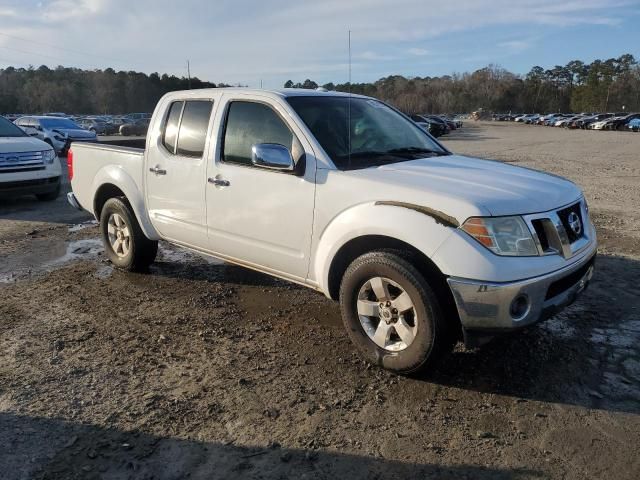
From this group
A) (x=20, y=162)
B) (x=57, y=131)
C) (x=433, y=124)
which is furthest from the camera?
(x=433, y=124)

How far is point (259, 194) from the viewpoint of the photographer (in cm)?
423

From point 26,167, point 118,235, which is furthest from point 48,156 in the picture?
point 118,235

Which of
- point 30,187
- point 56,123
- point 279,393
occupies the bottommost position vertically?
point 279,393

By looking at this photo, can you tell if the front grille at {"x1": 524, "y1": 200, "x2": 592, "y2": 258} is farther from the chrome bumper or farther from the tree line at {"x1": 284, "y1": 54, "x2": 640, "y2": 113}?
the tree line at {"x1": 284, "y1": 54, "x2": 640, "y2": 113}

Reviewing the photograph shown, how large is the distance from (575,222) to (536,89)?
155 m

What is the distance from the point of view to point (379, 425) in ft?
10.3

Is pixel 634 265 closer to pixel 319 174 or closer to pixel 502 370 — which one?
pixel 502 370

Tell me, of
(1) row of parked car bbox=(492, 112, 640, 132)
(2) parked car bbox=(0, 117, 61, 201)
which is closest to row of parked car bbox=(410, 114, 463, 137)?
(2) parked car bbox=(0, 117, 61, 201)

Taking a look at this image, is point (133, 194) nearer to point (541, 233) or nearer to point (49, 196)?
point (541, 233)

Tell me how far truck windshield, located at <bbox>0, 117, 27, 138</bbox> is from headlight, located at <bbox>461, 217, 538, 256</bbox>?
10.5m

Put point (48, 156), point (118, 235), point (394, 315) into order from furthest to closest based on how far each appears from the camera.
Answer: point (48, 156)
point (118, 235)
point (394, 315)

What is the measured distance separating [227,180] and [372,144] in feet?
3.98

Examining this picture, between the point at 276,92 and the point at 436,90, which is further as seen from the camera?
the point at 436,90

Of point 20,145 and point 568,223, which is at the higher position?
point 20,145
